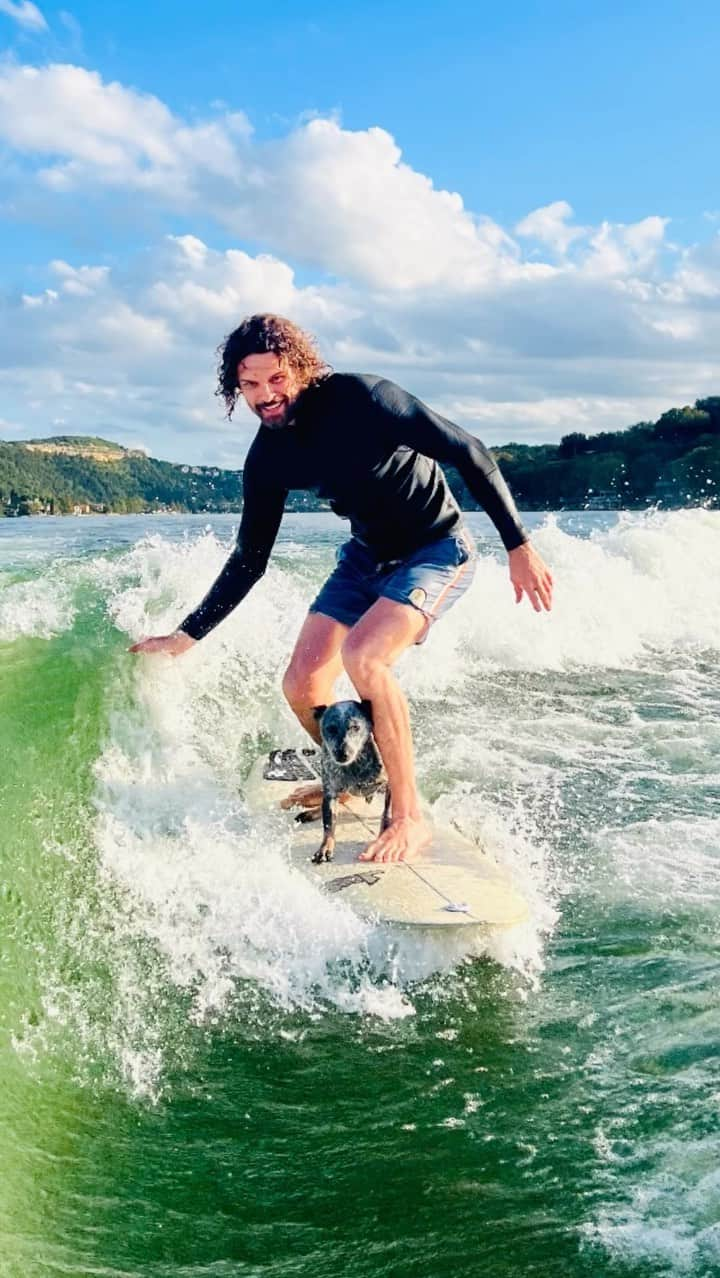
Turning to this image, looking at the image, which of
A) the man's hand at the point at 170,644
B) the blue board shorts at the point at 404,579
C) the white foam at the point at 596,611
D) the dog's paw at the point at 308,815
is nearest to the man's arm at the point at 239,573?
the man's hand at the point at 170,644

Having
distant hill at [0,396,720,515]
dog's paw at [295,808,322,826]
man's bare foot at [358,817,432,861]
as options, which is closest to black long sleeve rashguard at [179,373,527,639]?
dog's paw at [295,808,322,826]

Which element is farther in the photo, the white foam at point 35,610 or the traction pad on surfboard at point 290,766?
the white foam at point 35,610

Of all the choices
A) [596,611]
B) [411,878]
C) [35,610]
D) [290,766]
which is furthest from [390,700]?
[596,611]

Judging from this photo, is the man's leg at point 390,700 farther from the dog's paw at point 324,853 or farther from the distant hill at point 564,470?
the distant hill at point 564,470

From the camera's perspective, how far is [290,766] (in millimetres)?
6770

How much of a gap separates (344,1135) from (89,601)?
341 inches

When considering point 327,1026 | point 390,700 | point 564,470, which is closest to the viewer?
point 327,1026

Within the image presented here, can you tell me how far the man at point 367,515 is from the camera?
468cm

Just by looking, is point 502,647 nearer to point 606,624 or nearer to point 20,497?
point 606,624

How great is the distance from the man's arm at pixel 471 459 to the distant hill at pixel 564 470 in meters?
51.2

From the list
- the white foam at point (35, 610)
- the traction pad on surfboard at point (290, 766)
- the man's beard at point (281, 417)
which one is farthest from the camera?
the white foam at point (35, 610)

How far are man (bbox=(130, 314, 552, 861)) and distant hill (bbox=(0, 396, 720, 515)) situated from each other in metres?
50.4

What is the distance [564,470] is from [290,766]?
83986mm

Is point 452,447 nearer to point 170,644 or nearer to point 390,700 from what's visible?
point 390,700
